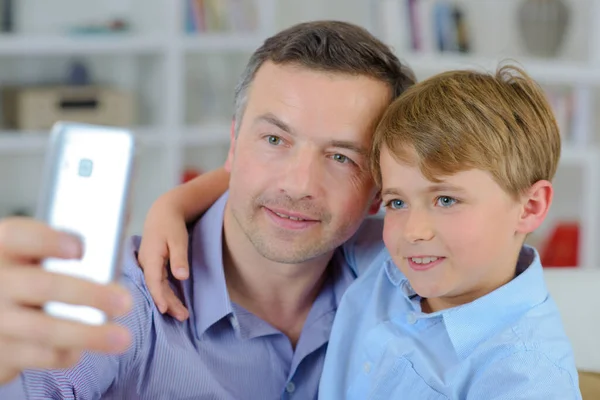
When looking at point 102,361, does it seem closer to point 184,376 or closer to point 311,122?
point 184,376

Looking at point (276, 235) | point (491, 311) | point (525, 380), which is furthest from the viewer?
point (276, 235)

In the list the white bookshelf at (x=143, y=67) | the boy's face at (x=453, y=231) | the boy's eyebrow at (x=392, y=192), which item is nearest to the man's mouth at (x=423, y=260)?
the boy's face at (x=453, y=231)

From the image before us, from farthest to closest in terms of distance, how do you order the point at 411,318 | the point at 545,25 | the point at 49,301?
1. the point at 545,25
2. the point at 411,318
3. the point at 49,301

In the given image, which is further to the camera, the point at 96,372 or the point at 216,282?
the point at 216,282

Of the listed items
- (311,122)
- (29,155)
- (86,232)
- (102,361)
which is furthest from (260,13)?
(86,232)

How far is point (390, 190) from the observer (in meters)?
1.28

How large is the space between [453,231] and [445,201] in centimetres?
5

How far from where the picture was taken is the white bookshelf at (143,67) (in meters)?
3.66

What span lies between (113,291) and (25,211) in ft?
11.2

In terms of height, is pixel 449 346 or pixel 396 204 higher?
pixel 396 204

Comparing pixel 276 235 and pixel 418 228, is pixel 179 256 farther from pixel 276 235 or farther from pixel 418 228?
pixel 418 228

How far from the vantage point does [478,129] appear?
1.22m

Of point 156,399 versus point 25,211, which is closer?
point 156,399

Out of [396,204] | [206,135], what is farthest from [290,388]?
[206,135]
